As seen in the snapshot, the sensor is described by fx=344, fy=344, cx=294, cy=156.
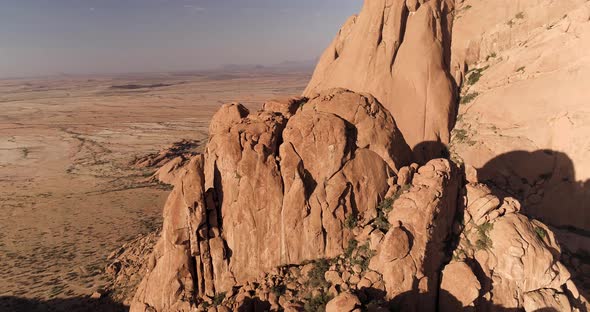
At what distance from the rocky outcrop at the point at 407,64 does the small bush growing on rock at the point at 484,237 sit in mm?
17512

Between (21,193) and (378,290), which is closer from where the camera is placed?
(378,290)

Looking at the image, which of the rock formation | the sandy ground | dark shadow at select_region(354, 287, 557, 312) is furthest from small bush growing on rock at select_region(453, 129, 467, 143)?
the sandy ground

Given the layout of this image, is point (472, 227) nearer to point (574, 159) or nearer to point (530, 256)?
point (530, 256)

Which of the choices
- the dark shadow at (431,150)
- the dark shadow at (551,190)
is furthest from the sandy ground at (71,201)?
the dark shadow at (551,190)

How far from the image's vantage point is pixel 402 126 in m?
37.5

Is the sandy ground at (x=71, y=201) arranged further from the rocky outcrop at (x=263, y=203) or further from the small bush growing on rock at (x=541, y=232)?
the small bush growing on rock at (x=541, y=232)

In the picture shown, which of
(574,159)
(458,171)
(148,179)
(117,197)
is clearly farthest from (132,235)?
(574,159)

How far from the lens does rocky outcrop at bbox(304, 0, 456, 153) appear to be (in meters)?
37.4

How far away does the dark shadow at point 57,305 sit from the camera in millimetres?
27781

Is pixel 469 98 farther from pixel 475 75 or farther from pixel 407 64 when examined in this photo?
pixel 407 64

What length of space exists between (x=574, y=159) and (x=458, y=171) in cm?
1647

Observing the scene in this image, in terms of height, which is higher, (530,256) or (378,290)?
(530,256)

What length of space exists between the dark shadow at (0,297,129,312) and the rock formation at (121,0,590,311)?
290 inches

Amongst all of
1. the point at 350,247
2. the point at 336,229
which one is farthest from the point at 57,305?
the point at 350,247
